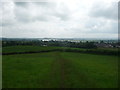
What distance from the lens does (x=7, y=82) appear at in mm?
11375

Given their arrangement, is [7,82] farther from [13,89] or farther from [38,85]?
[38,85]

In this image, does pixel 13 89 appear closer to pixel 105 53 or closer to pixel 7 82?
pixel 7 82

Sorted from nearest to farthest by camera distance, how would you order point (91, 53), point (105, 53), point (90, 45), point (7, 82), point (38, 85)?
point (38, 85), point (7, 82), point (105, 53), point (91, 53), point (90, 45)

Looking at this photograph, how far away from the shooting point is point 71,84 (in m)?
10.7

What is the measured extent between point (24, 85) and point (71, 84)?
149 inches

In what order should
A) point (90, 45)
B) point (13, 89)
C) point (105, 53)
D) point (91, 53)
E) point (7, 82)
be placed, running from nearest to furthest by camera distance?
1. point (13, 89)
2. point (7, 82)
3. point (105, 53)
4. point (91, 53)
5. point (90, 45)

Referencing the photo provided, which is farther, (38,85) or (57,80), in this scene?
(57,80)

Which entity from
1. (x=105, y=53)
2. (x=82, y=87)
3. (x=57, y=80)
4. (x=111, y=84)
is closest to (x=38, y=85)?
(x=57, y=80)

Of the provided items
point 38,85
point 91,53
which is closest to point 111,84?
point 38,85

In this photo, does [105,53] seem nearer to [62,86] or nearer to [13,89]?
[62,86]

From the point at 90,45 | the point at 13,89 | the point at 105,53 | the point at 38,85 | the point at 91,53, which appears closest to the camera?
the point at 13,89

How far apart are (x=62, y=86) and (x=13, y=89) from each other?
3.70 m

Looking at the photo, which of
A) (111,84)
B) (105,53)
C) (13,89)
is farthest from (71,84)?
(105,53)

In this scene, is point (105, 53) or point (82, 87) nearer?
point (82, 87)
